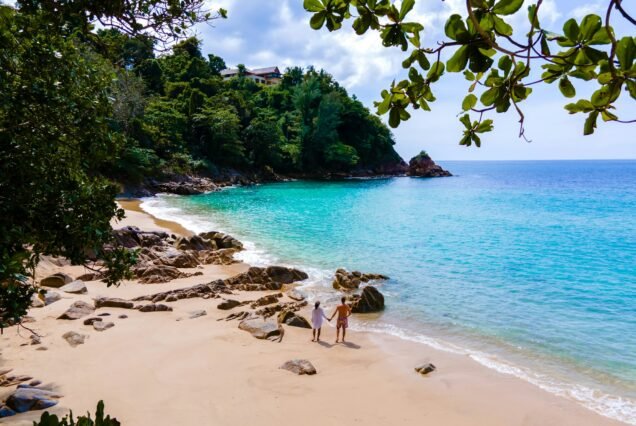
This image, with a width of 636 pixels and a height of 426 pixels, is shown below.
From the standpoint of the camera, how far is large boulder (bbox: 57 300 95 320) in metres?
10.1

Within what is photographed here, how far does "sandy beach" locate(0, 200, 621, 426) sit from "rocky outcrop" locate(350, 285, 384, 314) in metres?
1.74

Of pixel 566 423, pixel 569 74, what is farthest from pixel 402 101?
pixel 566 423

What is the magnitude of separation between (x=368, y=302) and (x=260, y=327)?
363cm

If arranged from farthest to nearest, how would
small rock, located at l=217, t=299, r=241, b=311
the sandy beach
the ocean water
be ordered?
small rock, located at l=217, t=299, r=241, b=311 → the ocean water → the sandy beach

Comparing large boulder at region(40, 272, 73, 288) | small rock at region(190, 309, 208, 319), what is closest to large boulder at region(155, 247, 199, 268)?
large boulder at region(40, 272, 73, 288)

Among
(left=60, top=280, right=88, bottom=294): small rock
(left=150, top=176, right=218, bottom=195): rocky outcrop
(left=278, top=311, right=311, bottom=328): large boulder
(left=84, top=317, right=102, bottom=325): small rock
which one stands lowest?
(left=278, top=311, right=311, bottom=328): large boulder

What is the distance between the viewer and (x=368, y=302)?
12.5m

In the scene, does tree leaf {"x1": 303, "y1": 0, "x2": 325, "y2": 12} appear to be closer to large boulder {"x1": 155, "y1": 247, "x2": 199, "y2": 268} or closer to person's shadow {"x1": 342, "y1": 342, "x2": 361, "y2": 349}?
person's shadow {"x1": 342, "y1": 342, "x2": 361, "y2": 349}

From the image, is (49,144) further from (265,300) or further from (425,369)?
(265,300)

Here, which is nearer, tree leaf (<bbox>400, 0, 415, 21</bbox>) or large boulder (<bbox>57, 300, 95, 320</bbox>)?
tree leaf (<bbox>400, 0, 415, 21</bbox>)

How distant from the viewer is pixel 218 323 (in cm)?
1073

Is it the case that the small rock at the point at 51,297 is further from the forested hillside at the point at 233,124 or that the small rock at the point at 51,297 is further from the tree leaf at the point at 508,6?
the forested hillside at the point at 233,124

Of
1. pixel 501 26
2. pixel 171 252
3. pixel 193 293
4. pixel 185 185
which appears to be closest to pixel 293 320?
pixel 193 293

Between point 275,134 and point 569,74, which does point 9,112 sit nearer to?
point 569,74
